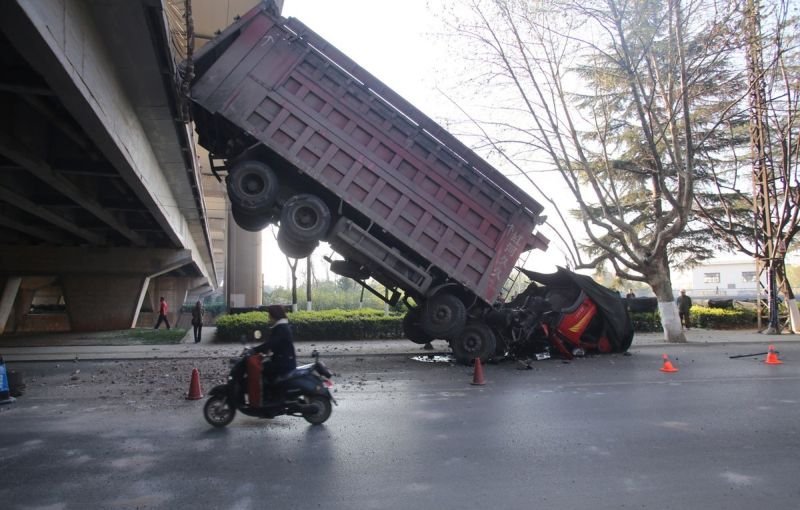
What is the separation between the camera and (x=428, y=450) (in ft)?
17.6

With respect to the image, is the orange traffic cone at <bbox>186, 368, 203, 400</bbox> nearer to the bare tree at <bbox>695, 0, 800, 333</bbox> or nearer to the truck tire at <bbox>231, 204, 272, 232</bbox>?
the truck tire at <bbox>231, 204, 272, 232</bbox>

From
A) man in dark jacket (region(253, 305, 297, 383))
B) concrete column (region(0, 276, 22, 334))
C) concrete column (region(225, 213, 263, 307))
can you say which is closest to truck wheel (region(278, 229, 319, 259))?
man in dark jacket (region(253, 305, 297, 383))

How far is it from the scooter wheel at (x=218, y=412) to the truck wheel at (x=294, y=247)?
15.6 ft

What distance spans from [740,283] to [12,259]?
9050 cm

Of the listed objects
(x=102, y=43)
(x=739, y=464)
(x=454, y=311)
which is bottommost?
(x=739, y=464)

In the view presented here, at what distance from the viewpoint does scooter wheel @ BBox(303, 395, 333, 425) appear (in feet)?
20.5

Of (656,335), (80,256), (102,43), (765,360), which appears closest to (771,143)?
(656,335)

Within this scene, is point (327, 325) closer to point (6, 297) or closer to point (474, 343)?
point (474, 343)

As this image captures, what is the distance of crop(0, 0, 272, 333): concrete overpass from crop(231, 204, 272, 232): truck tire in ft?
6.33

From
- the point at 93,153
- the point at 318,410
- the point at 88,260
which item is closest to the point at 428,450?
the point at 318,410

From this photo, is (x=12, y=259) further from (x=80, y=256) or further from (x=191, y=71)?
(x=191, y=71)

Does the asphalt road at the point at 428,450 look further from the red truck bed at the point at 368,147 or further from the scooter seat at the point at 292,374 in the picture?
the red truck bed at the point at 368,147

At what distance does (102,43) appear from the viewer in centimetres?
752

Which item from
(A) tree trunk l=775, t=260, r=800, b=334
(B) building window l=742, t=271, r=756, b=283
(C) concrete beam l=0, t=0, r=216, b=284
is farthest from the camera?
(B) building window l=742, t=271, r=756, b=283
